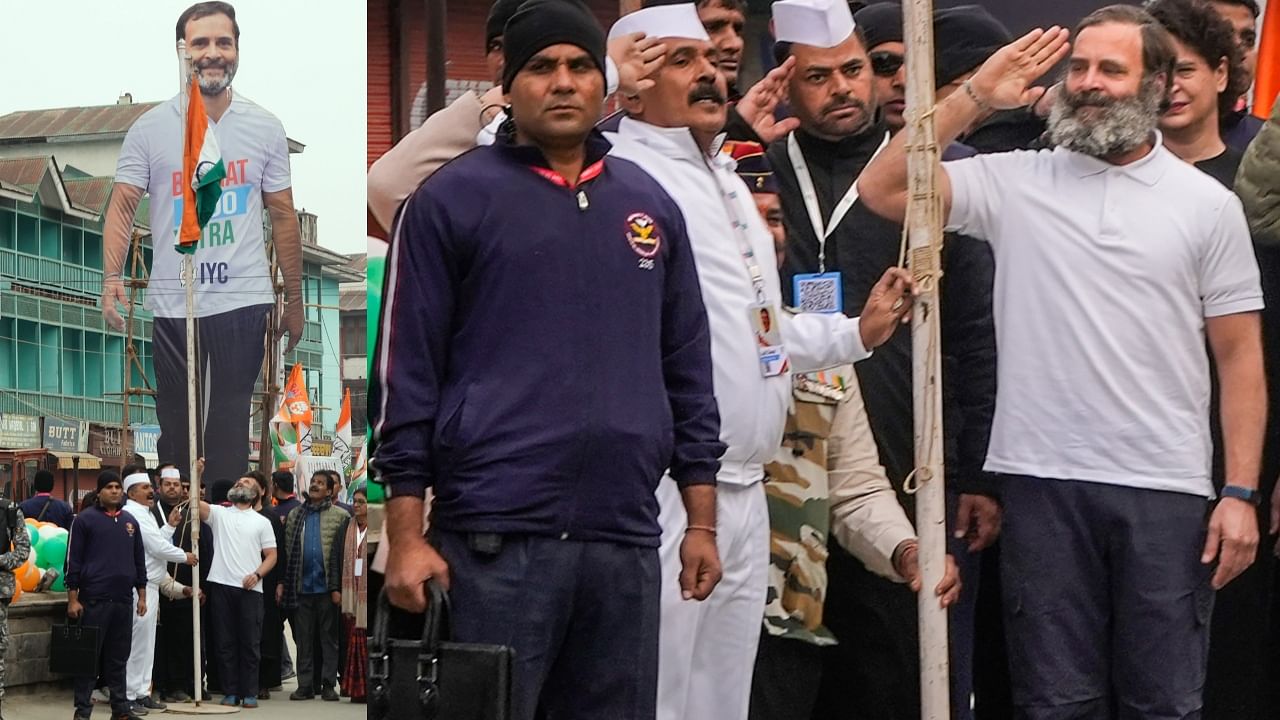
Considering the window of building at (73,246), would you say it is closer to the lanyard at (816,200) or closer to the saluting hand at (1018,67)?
the lanyard at (816,200)

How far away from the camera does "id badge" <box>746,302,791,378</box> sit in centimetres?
332

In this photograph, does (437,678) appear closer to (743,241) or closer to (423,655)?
(423,655)

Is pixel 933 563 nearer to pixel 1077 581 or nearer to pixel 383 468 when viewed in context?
pixel 1077 581

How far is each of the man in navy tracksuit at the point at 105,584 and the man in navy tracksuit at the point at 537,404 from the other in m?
4.59

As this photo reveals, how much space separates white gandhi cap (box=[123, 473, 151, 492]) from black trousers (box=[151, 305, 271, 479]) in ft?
1.41

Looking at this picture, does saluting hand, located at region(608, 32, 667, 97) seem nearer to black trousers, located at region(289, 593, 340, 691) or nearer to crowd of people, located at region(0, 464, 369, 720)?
crowd of people, located at region(0, 464, 369, 720)

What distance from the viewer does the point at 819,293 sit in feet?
11.5

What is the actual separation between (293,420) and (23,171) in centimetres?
133

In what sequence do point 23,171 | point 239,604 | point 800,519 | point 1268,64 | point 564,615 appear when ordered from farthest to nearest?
point 239,604, point 23,171, point 1268,64, point 800,519, point 564,615

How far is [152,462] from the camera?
18.7 feet

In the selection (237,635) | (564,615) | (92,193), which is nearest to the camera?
(564,615)

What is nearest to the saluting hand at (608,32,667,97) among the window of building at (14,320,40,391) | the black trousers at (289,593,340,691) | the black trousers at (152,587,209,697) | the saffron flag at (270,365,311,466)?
the saffron flag at (270,365,311,466)

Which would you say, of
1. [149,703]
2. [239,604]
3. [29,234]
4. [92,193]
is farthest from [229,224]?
[239,604]

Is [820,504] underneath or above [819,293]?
underneath
